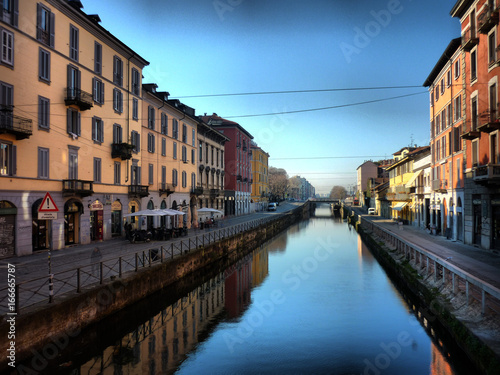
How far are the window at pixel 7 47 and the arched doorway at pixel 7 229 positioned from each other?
22.1 feet

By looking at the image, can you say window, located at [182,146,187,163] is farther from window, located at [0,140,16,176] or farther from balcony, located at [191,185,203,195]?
window, located at [0,140,16,176]

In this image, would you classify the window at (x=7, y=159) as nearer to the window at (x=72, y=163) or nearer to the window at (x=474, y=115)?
the window at (x=72, y=163)

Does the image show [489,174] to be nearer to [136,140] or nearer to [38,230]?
[38,230]

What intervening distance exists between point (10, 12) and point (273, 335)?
61.6ft

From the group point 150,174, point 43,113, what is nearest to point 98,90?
point 43,113

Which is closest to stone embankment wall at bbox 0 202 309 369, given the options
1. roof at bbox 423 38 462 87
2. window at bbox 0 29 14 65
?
window at bbox 0 29 14 65

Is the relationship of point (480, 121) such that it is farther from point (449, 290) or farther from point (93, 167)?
point (93, 167)

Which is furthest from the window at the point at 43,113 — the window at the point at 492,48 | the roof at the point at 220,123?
the roof at the point at 220,123

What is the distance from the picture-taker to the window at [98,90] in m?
24.6

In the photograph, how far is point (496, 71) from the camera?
19.5 metres

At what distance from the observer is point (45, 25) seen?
2009 centimetres

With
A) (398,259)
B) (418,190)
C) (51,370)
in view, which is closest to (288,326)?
(51,370)

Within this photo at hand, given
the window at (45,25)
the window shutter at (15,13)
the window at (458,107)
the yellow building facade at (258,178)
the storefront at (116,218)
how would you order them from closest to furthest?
the window shutter at (15,13) < the window at (45,25) < the window at (458,107) < the storefront at (116,218) < the yellow building facade at (258,178)

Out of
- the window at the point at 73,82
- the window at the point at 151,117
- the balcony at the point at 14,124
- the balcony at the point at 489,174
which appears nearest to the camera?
the balcony at the point at 14,124
